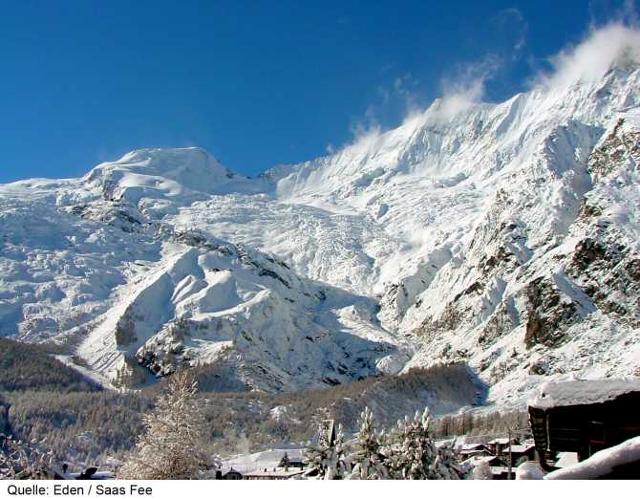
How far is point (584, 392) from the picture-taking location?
999 inches

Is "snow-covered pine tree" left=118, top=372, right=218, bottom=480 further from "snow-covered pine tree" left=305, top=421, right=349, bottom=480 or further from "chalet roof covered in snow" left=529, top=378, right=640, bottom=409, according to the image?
"chalet roof covered in snow" left=529, top=378, right=640, bottom=409

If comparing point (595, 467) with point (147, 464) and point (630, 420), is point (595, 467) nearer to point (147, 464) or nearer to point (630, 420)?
point (630, 420)

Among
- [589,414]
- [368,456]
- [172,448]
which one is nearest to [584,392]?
[589,414]

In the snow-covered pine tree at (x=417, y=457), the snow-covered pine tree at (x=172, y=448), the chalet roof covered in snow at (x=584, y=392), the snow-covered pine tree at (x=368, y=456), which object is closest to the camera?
the chalet roof covered in snow at (x=584, y=392)

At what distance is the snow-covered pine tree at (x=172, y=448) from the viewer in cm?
3947

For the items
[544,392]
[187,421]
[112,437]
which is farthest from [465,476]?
[112,437]

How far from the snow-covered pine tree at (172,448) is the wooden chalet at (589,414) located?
19.3 m

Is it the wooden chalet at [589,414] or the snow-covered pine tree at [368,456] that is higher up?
the wooden chalet at [589,414]

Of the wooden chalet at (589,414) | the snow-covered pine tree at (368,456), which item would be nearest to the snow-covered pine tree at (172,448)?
the snow-covered pine tree at (368,456)

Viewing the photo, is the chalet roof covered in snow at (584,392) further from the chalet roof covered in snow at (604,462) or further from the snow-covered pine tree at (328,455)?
the chalet roof covered in snow at (604,462)

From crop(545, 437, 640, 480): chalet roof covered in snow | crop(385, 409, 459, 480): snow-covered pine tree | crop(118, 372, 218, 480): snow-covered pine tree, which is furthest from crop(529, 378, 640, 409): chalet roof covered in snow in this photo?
crop(118, 372, 218, 480): snow-covered pine tree

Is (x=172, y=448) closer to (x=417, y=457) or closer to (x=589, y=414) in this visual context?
(x=417, y=457)

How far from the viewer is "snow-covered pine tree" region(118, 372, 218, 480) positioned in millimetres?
39469
